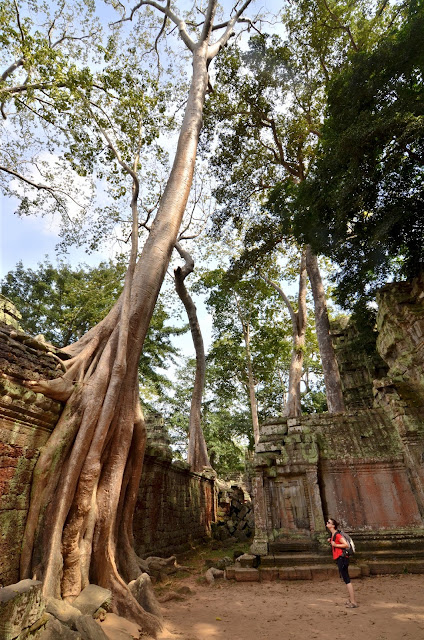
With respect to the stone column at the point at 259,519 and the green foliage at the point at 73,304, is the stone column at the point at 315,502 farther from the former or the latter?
the green foliage at the point at 73,304

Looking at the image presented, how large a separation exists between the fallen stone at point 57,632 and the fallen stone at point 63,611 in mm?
216

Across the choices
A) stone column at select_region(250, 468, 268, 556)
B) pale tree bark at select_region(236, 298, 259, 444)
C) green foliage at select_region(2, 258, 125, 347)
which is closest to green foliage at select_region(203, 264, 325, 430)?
pale tree bark at select_region(236, 298, 259, 444)

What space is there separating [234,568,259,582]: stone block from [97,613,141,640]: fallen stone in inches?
121

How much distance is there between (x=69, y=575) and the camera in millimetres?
3584

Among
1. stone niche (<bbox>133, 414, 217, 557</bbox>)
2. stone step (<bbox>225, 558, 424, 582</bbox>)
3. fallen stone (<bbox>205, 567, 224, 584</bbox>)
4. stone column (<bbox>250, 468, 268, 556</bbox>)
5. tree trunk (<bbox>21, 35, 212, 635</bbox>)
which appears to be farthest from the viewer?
stone niche (<bbox>133, 414, 217, 557</bbox>)

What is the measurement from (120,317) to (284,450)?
4795 mm

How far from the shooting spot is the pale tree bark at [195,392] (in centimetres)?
1178

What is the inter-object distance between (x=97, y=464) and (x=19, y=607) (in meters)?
1.78

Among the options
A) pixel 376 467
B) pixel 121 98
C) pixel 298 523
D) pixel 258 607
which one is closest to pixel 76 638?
pixel 258 607

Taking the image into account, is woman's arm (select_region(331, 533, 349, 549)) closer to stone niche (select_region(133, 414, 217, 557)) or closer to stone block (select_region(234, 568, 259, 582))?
stone block (select_region(234, 568, 259, 582))

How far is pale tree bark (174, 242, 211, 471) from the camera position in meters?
11.8

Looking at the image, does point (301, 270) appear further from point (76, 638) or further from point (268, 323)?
point (76, 638)

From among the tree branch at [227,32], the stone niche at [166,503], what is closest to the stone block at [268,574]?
the stone niche at [166,503]

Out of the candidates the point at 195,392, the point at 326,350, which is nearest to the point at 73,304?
the point at 195,392
